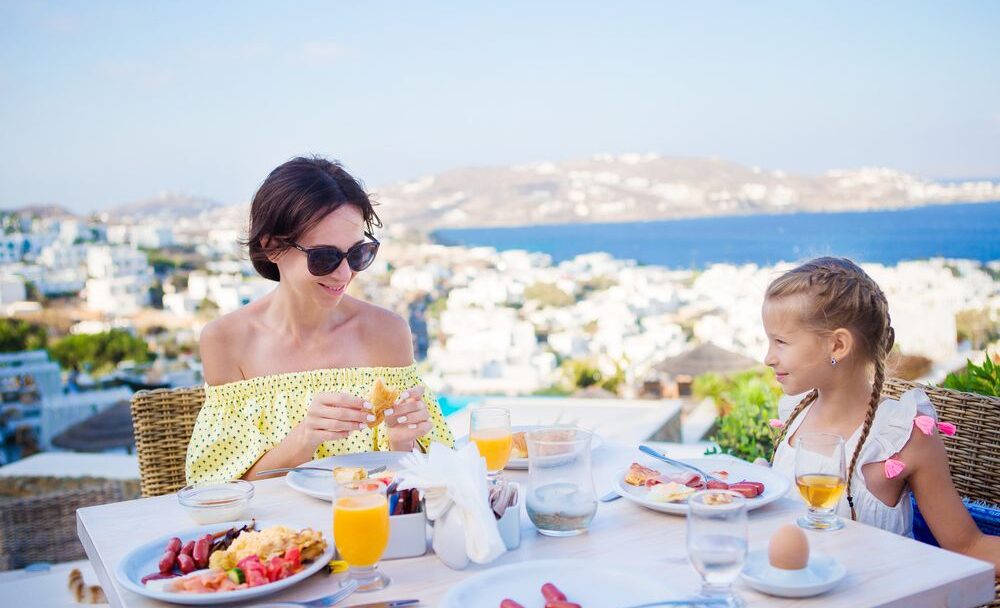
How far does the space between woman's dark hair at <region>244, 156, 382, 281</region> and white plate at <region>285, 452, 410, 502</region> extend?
615 millimetres

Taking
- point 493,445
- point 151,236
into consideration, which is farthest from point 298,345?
point 151,236

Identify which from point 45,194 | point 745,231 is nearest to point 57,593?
point 45,194

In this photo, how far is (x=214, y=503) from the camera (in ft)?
4.99

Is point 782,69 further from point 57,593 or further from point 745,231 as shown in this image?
point 57,593

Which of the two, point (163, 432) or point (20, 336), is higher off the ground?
point (163, 432)

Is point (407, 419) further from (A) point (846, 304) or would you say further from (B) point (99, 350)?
(B) point (99, 350)

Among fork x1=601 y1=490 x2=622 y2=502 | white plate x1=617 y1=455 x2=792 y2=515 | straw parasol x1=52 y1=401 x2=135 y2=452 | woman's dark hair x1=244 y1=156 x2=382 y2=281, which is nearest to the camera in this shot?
white plate x1=617 y1=455 x2=792 y2=515

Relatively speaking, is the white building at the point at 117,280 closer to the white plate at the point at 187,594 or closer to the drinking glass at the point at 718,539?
the white plate at the point at 187,594

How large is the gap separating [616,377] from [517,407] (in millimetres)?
3816

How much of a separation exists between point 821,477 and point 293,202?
56.4 inches

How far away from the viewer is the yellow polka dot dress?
2074 mm

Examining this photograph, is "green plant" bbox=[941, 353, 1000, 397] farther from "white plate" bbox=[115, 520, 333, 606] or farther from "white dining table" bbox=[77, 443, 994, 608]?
"white plate" bbox=[115, 520, 333, 606]

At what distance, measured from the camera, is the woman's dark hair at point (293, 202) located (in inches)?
85.7

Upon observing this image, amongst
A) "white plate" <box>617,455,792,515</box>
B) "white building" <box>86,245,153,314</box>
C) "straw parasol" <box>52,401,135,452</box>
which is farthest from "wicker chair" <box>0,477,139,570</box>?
"white building" <box>86,245,153,314</box>
